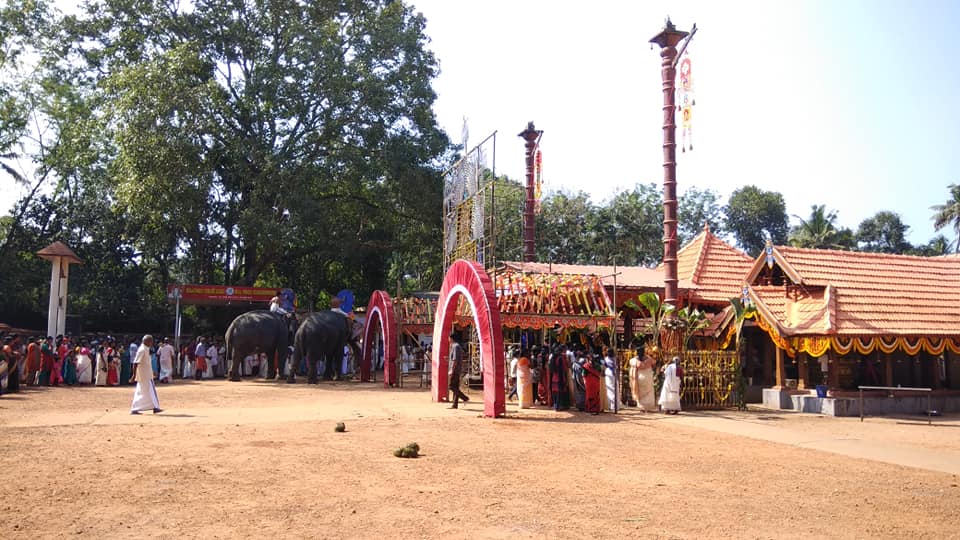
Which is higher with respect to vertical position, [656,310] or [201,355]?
[656,310]

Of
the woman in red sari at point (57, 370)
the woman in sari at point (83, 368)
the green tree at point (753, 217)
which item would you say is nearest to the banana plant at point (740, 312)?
the woman in sari at point (83, 368)

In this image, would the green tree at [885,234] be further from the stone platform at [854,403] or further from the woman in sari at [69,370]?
the woman in sari at [69,370]

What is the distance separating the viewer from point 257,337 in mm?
23328

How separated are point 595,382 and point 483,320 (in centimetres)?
290

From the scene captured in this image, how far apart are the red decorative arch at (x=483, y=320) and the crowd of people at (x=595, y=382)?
1.72 meters

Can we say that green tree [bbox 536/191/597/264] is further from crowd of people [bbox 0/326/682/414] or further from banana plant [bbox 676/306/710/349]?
banana plant [bbox 676/306/710/349]

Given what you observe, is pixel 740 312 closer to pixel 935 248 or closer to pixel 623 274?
pixel 623 274

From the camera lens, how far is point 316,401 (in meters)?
16.8

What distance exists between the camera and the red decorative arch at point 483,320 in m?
13.6

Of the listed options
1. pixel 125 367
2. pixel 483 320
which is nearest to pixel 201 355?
pixel 125 367

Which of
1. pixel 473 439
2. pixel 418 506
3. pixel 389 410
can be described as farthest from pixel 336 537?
pixel 389 410

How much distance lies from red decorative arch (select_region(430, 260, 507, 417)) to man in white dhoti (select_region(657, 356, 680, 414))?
12.0ft

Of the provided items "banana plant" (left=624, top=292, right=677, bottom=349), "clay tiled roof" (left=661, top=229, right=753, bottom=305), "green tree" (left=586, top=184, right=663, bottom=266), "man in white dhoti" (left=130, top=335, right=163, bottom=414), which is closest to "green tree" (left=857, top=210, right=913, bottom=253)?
"green tree" (left=586, top=184, right=663, bottom=266)

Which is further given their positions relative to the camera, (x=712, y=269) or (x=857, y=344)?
(x=712, y=269)
